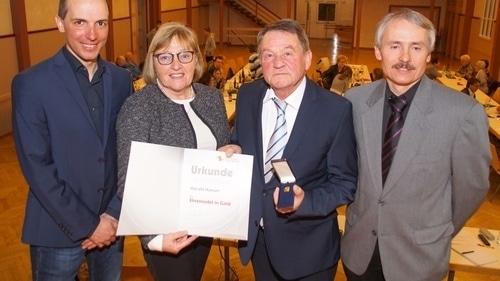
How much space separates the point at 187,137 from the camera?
221cm

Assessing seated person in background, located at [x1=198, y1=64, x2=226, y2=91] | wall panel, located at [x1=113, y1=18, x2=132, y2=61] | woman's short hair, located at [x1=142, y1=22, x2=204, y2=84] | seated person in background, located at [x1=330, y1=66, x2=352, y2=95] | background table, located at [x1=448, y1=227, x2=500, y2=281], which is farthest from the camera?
wall panel, located at [x1=113, y1=18, x2=132, y2=61]

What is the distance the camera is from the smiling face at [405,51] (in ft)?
6.93

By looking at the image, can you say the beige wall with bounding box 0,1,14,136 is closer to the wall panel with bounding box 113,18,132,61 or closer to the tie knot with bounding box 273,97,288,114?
the wall panel with bounding box 113,18,132,61

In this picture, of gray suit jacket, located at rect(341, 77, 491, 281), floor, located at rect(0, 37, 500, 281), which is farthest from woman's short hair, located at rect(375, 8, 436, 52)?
floor, located at rect(0, 37, 500, 281)

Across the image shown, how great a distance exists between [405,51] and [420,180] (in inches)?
23.4

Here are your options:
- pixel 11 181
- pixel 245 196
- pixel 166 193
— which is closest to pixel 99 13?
pixel 166 193

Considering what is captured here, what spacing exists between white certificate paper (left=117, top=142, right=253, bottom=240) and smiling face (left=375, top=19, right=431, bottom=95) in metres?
0.78

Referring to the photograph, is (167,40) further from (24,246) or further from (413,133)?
(24,246)

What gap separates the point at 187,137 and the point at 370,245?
41.2 inches

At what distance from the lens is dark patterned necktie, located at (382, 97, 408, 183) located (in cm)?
221

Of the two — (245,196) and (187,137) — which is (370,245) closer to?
(245,196)

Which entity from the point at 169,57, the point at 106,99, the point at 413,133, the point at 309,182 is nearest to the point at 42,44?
the point at 106,99

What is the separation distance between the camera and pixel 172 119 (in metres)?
2.21

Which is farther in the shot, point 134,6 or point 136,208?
point 134,6
